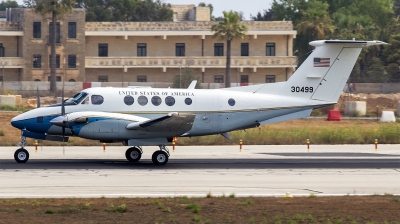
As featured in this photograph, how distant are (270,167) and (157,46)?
49.4 metres

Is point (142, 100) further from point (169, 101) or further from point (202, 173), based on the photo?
point (202, 173)

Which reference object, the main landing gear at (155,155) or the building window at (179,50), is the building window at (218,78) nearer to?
the building window at (179,50)

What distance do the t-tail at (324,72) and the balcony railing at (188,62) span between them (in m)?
42.2

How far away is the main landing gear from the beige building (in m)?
44.2

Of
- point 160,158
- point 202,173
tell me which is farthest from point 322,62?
point 202,173

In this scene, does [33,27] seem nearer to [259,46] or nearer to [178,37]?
[178,37]

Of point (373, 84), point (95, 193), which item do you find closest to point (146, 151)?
point (95, 193)

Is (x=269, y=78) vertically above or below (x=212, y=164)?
above

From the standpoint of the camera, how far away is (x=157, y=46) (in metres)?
75.2

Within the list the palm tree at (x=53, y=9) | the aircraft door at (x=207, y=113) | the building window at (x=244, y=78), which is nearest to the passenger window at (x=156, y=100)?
the aircraft door at (x=207, y=113)

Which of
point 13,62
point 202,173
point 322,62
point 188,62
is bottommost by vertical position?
point 202,173

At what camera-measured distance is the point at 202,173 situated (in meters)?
24.9

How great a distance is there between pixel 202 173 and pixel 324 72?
8.24m

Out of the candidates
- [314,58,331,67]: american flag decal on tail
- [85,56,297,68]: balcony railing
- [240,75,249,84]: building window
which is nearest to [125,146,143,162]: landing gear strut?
[314,58,331,67]: american flag decal on tail
